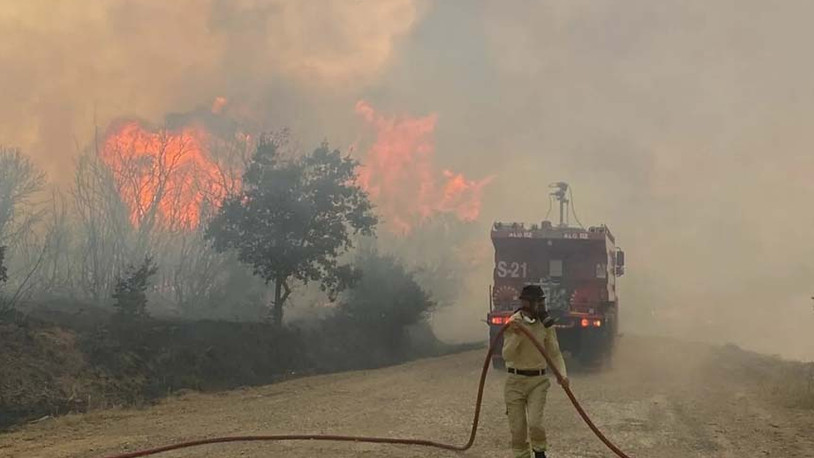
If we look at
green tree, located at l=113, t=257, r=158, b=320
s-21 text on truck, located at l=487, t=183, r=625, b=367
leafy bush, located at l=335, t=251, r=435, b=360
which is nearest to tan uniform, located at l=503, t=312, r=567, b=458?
s-21 text on truck, located at l=487, t=183, r=625, b=367

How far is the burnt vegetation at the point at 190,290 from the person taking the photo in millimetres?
12680

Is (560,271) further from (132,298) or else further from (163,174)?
(163,174)

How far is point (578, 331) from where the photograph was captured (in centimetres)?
1588

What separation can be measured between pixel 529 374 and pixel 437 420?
11.8ft

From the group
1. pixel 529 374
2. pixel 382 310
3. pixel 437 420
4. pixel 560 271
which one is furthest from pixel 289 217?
pixel 529 374

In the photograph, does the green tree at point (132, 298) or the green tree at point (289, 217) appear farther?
the green tree at point (289, 217)

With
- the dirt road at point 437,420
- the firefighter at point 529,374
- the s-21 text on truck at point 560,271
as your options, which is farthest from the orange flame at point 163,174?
the firefighter at point 529,374

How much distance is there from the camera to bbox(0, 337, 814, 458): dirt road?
802 centimetres

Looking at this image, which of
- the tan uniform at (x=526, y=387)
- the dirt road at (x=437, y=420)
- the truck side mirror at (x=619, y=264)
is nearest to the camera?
the tan uniform at (x=526, y=387)

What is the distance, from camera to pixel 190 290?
2586cm

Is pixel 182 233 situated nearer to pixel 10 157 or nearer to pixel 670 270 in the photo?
pixel 10 157

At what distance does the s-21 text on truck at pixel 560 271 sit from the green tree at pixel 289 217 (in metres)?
5.91

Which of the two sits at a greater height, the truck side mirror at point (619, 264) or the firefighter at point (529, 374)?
the truck side mirror at point (619, 264)

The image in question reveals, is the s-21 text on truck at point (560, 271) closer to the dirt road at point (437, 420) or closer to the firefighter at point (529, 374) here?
the dirt road at point (437, 420)
